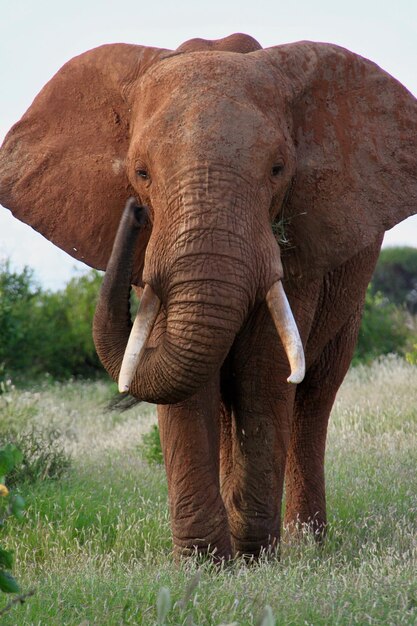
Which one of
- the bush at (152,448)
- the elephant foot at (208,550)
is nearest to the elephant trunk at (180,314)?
the elephant foot at (208,550)

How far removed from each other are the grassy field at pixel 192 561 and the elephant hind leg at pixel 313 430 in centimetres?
22

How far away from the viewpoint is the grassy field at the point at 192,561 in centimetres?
432

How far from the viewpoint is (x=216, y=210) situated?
16.0ft

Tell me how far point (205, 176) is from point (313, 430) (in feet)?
8.94

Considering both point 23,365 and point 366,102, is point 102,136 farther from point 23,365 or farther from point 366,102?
point 23,365

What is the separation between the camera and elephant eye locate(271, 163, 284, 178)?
17.2 ft

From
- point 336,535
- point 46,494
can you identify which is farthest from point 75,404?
point 336,535

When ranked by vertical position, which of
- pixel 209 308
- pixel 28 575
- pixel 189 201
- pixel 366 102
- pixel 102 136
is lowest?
pixel 28 575

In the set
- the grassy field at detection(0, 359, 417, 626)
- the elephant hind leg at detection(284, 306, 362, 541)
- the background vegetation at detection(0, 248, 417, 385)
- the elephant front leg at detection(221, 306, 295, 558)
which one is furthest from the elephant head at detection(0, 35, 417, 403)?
the background vegetation at detection(0, 248, 417, 385)

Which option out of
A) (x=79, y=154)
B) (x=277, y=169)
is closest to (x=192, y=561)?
(x=277, y=169)

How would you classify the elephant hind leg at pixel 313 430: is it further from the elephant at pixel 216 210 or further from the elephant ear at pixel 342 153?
the elephant ear at pixel 342 153

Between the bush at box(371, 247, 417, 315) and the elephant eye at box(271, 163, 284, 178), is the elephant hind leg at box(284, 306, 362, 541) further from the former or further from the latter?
the bush at box(371, 247, 417, 315)

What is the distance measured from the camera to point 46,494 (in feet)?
24.9

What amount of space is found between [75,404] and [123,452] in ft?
13.4
